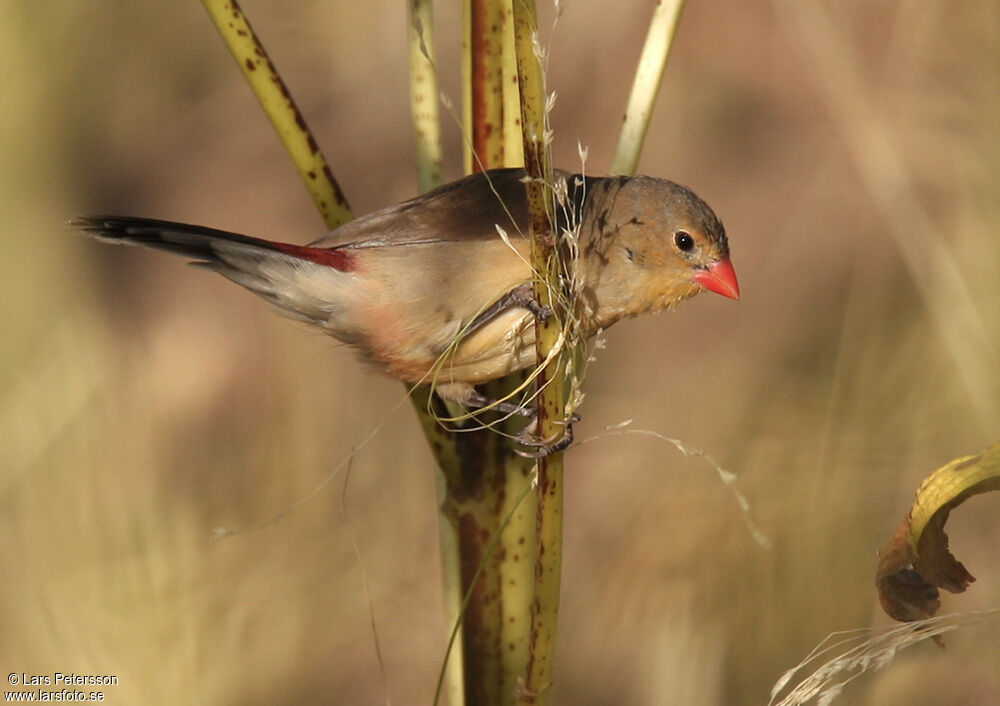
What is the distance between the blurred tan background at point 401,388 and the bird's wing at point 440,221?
658mm

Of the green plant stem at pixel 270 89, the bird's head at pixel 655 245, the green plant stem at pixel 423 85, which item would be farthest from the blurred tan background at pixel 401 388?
the green plant stem at pixel 423 85

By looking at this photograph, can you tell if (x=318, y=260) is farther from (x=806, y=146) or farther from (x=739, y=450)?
(x=806, y=146)

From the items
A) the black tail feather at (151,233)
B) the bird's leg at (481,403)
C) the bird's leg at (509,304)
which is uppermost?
the black tail feather at (151,233)

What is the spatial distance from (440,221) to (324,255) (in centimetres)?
Answer: 27

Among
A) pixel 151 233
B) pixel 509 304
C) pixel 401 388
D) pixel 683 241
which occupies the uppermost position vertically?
pixel 401 388

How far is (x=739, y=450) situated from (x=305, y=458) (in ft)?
3.82

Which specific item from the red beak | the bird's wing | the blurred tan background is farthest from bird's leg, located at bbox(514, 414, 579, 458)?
the red beak

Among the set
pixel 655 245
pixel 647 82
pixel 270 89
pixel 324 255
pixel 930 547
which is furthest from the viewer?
pixel 655 245

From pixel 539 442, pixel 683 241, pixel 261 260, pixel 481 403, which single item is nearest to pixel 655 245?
pixel 683 241

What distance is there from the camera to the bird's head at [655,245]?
2.58 m

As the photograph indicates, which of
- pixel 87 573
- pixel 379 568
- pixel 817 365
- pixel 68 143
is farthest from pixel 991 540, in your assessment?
pixel 68 143

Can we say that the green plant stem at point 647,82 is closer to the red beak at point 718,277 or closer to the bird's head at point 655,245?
the bird's head at point 655,245

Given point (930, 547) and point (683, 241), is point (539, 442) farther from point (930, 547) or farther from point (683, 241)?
point (683, 241)

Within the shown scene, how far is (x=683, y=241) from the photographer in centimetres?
265
